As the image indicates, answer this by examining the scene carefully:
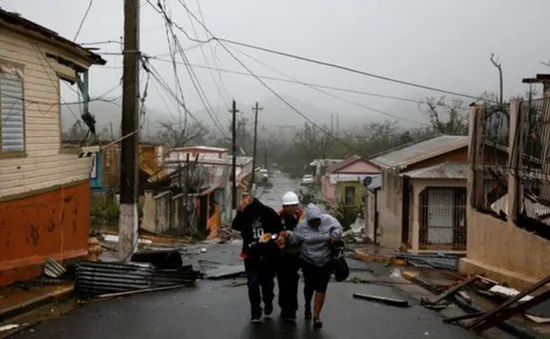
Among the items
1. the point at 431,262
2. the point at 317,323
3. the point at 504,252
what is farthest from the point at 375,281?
the point at 317,323

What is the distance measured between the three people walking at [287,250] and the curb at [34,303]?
10.6ft

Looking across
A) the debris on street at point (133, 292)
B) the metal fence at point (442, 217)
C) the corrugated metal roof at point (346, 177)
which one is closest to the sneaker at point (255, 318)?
the debris on street at point (133, 292)

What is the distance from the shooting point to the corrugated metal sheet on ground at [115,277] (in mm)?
10633

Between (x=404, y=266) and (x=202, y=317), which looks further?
(x=404, y=266)

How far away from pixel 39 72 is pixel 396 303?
7.66 m

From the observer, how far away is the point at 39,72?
487 inches

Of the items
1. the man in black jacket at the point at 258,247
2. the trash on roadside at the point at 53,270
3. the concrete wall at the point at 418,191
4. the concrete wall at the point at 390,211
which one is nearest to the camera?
the man in black jacket at the point at 258,247

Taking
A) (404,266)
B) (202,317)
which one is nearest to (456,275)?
(404,266)

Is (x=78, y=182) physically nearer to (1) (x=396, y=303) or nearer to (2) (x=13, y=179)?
(2) (x=13, y=179)

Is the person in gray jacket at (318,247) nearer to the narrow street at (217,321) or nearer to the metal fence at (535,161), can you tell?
the narrow street at (217,321)

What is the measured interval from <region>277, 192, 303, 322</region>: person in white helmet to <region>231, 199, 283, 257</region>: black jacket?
21 centimetres

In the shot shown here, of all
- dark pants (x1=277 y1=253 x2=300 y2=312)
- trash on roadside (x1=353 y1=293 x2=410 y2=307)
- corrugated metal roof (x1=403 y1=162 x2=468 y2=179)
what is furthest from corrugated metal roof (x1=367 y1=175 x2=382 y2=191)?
dark pants (x1=277 y1=253 x2=300 y2=312)

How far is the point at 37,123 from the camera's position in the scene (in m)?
12.4

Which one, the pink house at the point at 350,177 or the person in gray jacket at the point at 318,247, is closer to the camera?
the person in gray jacket at the point at 318,247
